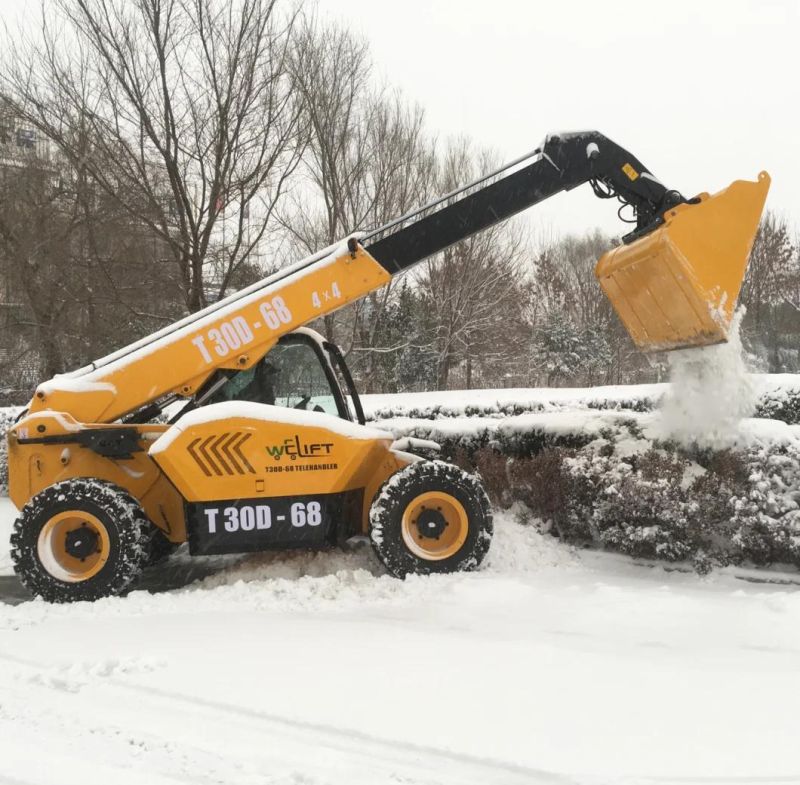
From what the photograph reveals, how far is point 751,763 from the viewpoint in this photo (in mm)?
2609

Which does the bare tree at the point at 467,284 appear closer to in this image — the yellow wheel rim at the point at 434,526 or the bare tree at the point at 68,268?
the bare tree at the point at 68,268

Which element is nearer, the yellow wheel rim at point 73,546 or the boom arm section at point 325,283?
the yellow wheel rim at point 73,546

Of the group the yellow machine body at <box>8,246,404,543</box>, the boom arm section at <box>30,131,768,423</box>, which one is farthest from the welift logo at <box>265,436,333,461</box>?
the boom arm section at <box>30,131,768,423</box>

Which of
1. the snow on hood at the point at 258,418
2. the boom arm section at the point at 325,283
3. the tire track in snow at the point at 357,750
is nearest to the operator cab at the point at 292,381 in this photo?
the boom arm section at the point at 325,283

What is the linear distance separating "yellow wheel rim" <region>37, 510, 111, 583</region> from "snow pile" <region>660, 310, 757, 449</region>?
15.5 feet

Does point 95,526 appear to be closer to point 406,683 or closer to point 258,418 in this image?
point 258,418

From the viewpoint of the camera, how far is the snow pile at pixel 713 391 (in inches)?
213

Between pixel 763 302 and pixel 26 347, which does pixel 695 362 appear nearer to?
pixel 26 347

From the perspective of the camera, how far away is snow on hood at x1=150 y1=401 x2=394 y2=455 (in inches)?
193

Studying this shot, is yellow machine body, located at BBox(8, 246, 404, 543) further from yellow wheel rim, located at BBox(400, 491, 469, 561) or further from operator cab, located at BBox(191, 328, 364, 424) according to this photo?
yellow wheel rim, located at BBox(400, 491, 469, 561)

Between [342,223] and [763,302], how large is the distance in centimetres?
1853

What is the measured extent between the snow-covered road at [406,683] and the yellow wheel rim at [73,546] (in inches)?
12.9

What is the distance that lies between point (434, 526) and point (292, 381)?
173 cm

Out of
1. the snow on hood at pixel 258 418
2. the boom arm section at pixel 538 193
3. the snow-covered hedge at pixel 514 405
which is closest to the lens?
the snow on hood at pixel 258 418
